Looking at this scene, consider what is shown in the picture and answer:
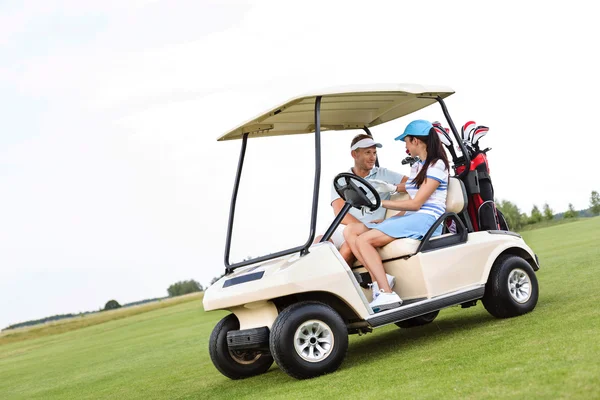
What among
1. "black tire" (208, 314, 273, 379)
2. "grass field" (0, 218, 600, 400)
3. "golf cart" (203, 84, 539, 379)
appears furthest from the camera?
"black tire" (208, 314, 273, 379)

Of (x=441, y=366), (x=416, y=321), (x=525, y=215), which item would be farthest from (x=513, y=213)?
(x=441, y=366)

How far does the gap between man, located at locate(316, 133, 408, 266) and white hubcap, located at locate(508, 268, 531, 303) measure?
128 centimetres

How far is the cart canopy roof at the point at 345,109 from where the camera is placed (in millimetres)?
6473

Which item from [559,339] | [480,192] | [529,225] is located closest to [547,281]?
[480,192]

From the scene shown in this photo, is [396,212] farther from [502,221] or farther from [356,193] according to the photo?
[356,193]

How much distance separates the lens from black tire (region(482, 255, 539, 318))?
6926 millimetres

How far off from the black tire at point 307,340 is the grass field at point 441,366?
13 centimetres

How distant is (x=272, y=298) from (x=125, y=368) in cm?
511

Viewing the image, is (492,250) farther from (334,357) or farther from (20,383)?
(20,383)

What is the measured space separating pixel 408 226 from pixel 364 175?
3.10ft

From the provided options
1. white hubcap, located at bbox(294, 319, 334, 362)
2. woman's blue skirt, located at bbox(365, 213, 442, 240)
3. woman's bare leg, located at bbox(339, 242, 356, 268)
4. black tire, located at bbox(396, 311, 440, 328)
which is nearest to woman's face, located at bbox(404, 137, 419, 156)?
A: woman's blue skirt, located at bbox(365, 213, 442, 240)

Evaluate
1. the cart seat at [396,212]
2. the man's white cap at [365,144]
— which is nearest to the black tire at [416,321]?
the cart seat at [396,212]

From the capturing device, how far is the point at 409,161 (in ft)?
24.9

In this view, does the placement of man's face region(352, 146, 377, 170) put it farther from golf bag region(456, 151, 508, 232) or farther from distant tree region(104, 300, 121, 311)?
distant tree region(104, 300, 121, 311)
